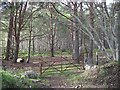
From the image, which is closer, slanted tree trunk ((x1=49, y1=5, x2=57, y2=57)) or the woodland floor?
the woodland floor

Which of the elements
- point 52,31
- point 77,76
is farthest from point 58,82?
point 52,31

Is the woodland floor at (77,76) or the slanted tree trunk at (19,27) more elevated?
the slanted tree trunk at (19,27)

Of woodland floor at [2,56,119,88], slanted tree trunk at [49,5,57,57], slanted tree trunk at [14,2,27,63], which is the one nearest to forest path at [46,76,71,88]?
woodland floor at [2,56,119,88]

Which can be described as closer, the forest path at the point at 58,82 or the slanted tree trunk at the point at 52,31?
the forest path at the point at 58,82

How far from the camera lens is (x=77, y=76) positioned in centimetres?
173

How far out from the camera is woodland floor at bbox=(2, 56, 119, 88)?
1.57 m

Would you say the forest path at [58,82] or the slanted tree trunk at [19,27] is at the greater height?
the slanted tree trunk at [19,27]

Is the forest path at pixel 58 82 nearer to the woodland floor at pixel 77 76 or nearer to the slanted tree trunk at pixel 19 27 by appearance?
the woodland floor at pixel 77 76

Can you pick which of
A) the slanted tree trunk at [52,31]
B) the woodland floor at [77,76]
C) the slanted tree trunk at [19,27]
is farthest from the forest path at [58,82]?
the slanted tree trunk at [19,27]

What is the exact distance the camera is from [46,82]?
1621 millimetres

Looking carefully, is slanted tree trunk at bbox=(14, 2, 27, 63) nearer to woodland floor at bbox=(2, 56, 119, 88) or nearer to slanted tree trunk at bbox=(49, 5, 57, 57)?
woodland floor at bbox=(2, 56, 119, 88)

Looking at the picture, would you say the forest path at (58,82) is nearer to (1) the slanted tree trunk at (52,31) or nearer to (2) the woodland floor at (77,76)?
(2) the woodland floor at (77,76)

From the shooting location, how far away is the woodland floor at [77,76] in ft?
5.15

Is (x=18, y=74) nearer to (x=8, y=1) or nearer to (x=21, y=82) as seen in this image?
(x=21, y=82)
